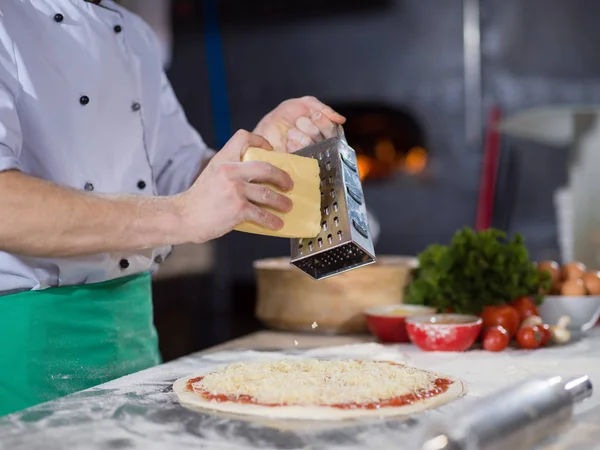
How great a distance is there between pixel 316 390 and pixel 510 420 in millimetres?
398

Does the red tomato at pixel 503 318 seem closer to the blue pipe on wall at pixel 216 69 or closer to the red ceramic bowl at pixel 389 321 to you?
the red ceramic bowl at pixel 389 321

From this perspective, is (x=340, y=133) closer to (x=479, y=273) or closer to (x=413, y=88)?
(x=479, y=273)

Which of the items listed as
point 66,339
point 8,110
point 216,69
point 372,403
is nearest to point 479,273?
point 372,403

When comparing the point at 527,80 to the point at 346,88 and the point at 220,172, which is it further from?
the point at 220,172

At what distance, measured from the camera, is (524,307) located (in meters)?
1.99

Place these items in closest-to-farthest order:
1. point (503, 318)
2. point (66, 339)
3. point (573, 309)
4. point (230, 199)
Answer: point (230, 199) → point (66, 339) → point (503, 318) → point (573, 309)

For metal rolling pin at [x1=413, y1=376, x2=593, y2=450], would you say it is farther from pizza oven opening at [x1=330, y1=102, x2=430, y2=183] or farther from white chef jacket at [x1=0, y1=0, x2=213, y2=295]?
pizza oven opening at [x1=330, y1=102, x2=430, y2=183]

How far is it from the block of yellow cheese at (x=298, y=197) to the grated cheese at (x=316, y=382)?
26 cm

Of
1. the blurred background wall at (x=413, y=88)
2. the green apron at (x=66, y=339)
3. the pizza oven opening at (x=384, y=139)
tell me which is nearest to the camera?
the green apron at (x=66, y=339)

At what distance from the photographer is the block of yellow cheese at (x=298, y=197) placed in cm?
147

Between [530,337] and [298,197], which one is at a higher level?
[298,197]

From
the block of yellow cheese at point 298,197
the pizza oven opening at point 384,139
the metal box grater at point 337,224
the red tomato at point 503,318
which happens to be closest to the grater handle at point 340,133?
the metal box grater at point 337,224

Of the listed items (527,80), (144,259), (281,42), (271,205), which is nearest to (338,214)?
(271,205)

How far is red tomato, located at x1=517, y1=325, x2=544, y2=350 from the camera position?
1835mm
